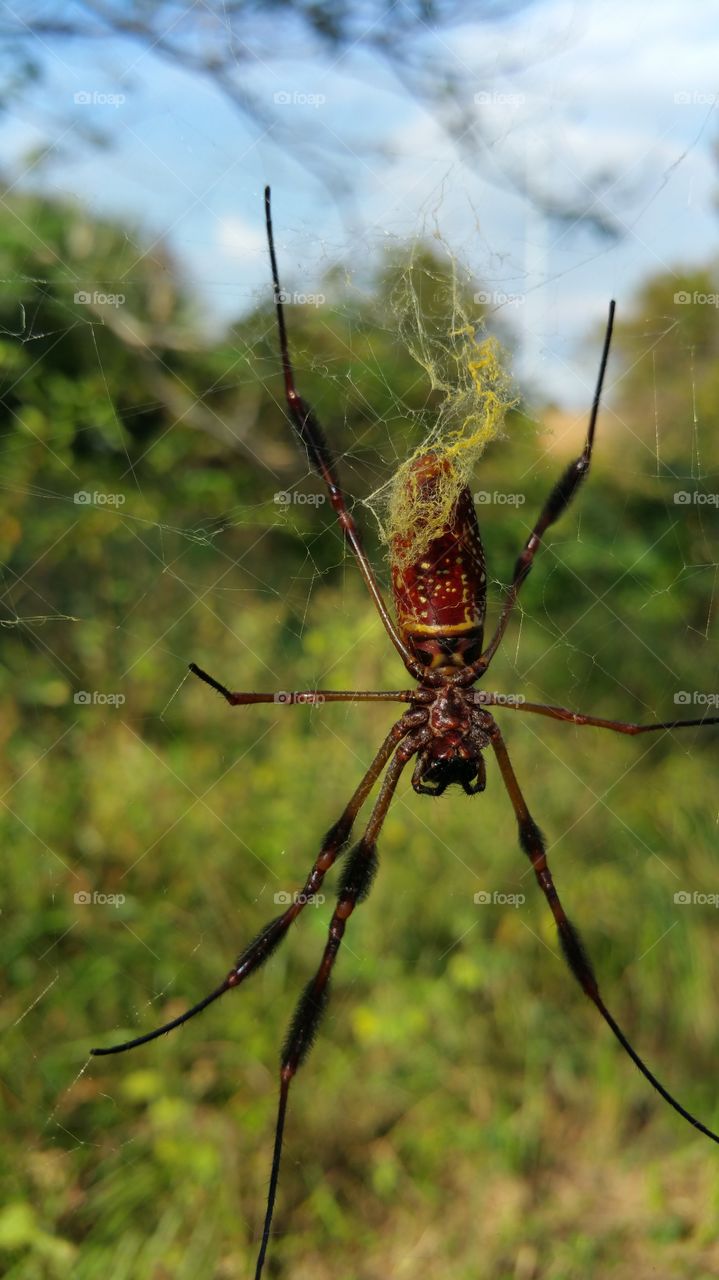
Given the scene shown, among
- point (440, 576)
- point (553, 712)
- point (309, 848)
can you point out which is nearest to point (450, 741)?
point (553, 712)

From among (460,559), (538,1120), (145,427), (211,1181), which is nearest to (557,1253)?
(538,1120)

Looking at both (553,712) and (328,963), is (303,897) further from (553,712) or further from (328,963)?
(553,712)

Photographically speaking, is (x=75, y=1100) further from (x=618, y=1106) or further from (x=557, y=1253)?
(x=618, y=1106)

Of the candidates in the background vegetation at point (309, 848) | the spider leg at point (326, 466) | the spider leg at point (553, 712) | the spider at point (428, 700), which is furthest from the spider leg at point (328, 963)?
the background vegetation at point (309, 848)

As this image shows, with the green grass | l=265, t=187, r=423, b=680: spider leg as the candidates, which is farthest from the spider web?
l=265, t=187, r=423, b=680: spider leg

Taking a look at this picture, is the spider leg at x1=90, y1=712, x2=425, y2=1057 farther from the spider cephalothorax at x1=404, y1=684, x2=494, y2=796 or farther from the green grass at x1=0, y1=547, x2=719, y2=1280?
the green grass at x1=0, y1=547, x2=719, y2=1280

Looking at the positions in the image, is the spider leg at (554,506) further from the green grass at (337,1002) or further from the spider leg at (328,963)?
the green grass at (337,1002)
